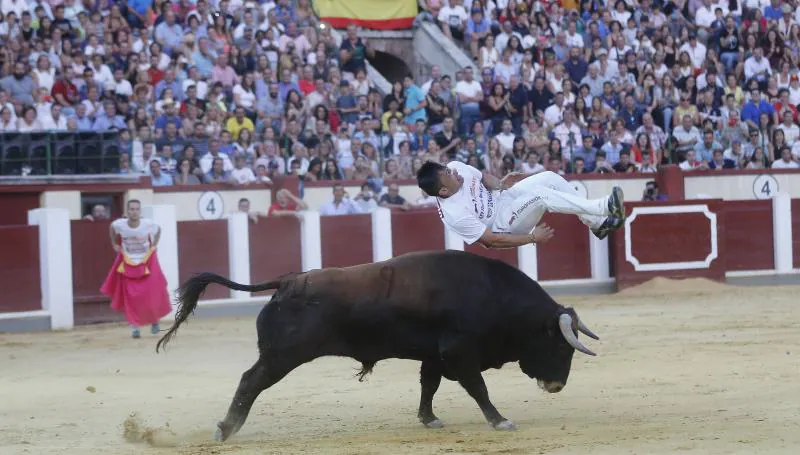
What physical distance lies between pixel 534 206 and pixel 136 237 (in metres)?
5.89

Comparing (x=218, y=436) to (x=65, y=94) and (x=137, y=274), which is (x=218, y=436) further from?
(x=65, y=94)

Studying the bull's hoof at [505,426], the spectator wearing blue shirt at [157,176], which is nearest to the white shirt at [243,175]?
the spectator wearing blue shirt at [157,176]

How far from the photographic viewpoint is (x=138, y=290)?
12.4m

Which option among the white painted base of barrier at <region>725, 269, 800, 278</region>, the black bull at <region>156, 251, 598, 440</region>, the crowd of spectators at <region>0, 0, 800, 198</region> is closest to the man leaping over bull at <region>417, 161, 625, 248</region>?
the black bull at <region>156, 251, 598, 440</region>

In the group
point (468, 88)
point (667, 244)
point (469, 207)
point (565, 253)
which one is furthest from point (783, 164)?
point (469, 207)

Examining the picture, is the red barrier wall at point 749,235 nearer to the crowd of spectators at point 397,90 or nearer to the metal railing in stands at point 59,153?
the crowd of spectators at point 397,90

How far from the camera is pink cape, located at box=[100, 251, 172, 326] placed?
12.4 metres

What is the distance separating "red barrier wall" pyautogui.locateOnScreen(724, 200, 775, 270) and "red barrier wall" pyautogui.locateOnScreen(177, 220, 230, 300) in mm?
6097

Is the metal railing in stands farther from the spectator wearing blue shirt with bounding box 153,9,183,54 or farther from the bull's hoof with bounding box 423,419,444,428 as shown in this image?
the bull's hoof with bounding box 423,419,444,428

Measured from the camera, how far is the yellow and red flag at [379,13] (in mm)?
19516

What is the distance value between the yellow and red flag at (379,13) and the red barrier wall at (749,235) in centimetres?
562

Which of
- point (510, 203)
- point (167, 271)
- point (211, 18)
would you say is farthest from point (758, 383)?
point (211, 18)

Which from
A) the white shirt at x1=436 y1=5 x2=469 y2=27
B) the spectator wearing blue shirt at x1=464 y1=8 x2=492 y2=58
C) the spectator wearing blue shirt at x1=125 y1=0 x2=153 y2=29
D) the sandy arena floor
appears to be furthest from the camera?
the white shirt at x1=436 y1=5 x2=469 y2=27

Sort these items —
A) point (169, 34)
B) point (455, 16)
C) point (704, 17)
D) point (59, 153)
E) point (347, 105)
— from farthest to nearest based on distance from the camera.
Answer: point (704, 17) → point (455, 16) → point (347, 105) → point (169, 34) → point (59, 153)
